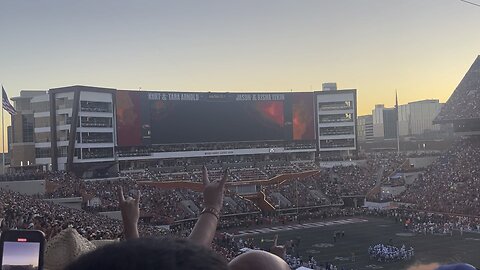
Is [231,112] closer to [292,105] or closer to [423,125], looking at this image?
[292,105]

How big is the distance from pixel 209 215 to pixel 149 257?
6.72 ft

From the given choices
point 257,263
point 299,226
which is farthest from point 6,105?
point 257,263

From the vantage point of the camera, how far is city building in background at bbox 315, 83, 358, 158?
67812 millimetres

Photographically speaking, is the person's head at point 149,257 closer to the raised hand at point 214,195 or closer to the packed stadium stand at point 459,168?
the raised hand at point 214,195

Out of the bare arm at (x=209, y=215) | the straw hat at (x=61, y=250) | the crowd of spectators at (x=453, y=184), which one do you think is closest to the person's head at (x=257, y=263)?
the bare arm at (x=209, y=215)

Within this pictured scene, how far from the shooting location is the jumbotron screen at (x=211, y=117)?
58062 mm

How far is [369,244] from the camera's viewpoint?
1347 inches

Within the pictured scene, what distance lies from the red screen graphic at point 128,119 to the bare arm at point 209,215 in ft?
179

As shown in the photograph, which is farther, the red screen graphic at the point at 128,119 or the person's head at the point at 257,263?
the red screen graphic at the point at 128,119

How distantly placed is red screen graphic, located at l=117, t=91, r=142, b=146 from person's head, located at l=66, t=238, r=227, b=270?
5669 centimetres

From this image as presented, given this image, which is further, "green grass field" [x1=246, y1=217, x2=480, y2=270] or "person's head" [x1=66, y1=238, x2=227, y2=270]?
"green grass field" [x1=246, y1=217, x2=480, y2=270]

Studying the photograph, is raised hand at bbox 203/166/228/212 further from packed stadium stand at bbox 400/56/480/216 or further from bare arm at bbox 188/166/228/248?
packed stadium stand at bbox 400/56/480/216

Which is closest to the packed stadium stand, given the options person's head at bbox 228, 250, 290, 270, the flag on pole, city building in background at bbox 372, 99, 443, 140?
the flag on pole

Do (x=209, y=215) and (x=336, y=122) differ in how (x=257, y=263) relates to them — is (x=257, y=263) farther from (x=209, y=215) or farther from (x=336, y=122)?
(x=336, y=122)
